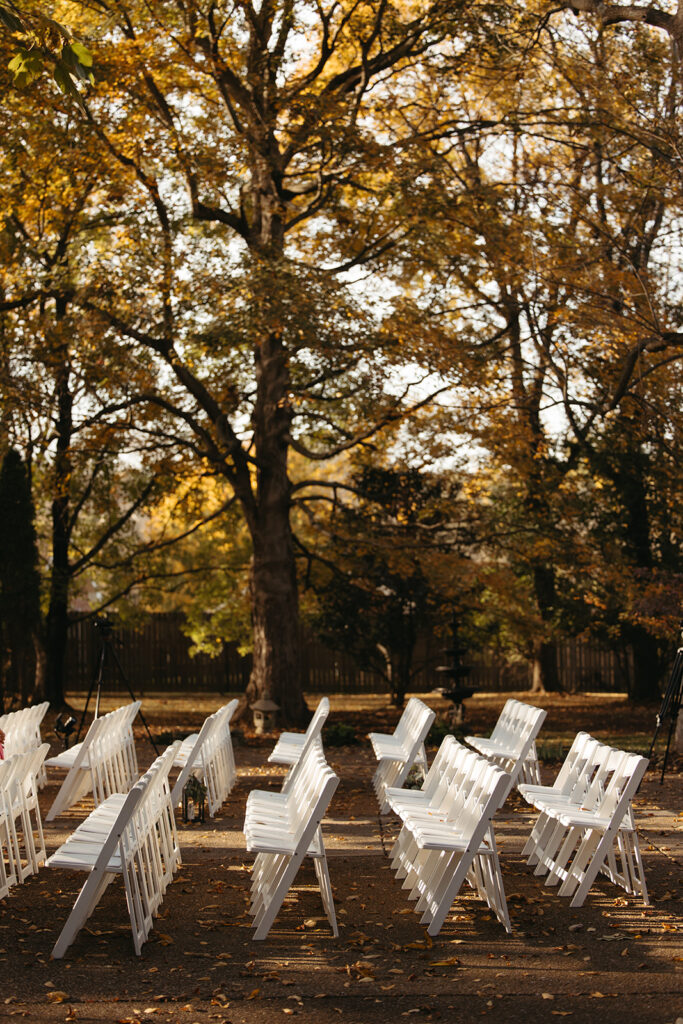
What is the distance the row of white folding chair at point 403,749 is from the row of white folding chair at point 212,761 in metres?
1.31

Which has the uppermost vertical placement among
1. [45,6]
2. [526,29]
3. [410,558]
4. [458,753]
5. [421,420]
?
[45,6]

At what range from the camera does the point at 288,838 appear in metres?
5.59

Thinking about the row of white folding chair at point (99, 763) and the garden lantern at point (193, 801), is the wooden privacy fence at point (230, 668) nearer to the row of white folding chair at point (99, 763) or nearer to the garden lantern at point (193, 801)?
the row of white folding chair at point (99, 763)

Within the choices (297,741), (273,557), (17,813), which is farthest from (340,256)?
(17,813)

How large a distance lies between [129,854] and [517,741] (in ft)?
15.6

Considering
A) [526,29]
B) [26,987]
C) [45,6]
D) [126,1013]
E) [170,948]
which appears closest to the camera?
[126,1013]

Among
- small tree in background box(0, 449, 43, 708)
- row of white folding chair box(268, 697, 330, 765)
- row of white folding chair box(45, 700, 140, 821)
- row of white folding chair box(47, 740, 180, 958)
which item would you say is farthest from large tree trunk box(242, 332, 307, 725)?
row of white folding chair box(47, 740, 180, 958)

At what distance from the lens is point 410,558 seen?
1631 centimetres

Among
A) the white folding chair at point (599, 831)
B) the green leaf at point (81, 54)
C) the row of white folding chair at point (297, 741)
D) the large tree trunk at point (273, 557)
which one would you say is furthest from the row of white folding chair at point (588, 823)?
the large tree trunk at point (273, 557)

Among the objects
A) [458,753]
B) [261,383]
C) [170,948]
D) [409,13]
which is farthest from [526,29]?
[170,948]

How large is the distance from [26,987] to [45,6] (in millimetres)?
12790

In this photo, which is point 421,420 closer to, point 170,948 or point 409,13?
point 409,13

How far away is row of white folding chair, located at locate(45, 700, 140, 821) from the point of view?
27.7ft

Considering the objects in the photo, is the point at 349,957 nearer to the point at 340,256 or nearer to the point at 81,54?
the point at 81,54
